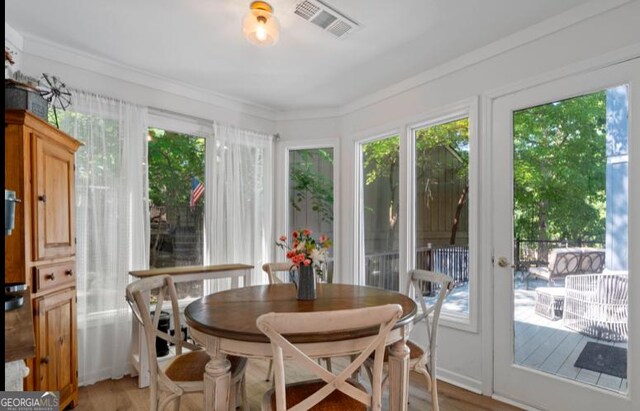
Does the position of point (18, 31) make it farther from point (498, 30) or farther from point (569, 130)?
point (569, 130)

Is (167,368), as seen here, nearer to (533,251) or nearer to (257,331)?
(257,331)

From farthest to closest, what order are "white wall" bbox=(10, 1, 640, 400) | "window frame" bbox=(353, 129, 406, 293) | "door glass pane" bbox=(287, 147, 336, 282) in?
"door glass pane" bbox=(287, 147, 336, 282), "window frame" bbox=(353, 129, 406, 293), "white wall" bbox=(10, 1, 640, 400)

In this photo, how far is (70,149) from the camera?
2.34 m

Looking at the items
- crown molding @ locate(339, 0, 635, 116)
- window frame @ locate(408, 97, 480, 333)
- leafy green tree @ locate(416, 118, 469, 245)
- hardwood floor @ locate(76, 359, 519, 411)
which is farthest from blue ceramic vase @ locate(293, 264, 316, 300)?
crown molding @ locate(339, 0, 635, 116)

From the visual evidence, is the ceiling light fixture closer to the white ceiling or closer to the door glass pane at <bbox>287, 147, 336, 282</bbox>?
the white ceiling

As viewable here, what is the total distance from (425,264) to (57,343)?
278 cm

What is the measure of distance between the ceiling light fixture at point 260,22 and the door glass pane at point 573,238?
180cm

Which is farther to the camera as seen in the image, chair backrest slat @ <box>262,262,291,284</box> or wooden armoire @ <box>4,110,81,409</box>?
chair backrest slat @ <box>262,262,291,284</box>

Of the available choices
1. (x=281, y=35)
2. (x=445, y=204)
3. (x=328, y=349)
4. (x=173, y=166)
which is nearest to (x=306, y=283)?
(x=328, y=349)

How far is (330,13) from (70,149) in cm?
191

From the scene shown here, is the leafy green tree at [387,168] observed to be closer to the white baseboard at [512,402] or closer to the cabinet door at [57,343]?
the white baseboard at [512,402]

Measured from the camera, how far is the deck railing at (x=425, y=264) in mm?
2910

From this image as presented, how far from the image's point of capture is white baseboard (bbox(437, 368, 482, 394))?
104 inches

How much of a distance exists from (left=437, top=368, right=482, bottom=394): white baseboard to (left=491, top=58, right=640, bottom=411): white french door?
0.13 metres
